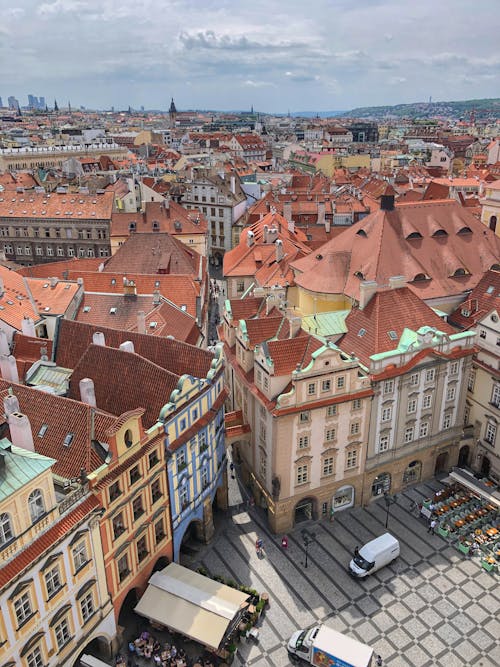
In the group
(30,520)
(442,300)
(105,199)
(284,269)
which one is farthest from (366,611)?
(105,199)

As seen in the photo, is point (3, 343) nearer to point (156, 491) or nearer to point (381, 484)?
point (156, 491)

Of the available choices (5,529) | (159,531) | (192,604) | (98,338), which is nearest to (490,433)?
(192,604)

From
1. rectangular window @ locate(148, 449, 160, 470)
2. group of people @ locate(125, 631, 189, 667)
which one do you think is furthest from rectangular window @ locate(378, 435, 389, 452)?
group of people @ locate(125, 631, 189, 667)

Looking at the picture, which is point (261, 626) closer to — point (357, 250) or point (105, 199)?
point (357, 250)

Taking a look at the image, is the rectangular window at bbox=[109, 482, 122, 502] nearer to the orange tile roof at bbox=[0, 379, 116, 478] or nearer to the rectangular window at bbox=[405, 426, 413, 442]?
the orange tile roof at bbox=[0, 379, 116, 478]

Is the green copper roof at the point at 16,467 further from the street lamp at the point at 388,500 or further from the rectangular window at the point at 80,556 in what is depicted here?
the street lamp at the point at 388,500

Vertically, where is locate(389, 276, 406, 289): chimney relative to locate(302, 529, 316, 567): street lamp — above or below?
above

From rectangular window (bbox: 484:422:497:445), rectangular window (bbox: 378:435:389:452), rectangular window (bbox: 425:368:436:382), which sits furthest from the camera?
rectangular window (bbox: 484:422:497:445)
